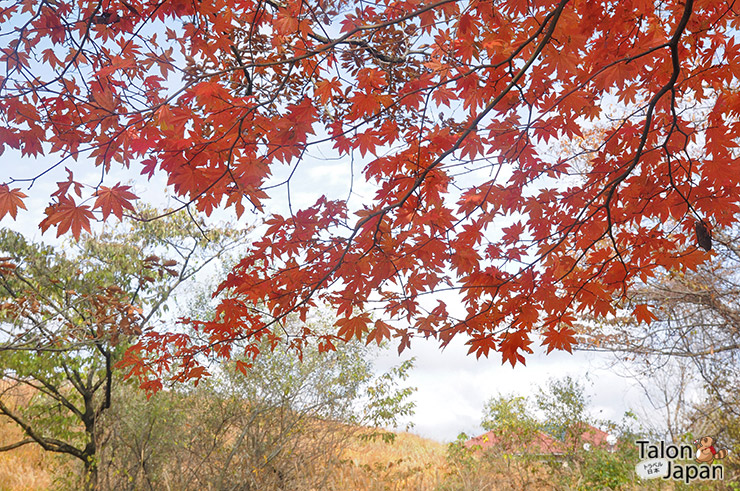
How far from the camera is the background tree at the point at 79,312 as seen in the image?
5320 mm

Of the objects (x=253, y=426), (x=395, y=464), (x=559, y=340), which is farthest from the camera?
(x=395, y=464)

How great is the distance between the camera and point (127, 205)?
2.05 m

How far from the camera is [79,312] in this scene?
587cm

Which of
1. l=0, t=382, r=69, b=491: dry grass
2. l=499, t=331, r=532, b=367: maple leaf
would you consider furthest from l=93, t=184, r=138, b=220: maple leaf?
l=0, t=382, r=69, b=491: dry grass

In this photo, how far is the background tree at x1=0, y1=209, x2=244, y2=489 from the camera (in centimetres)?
532

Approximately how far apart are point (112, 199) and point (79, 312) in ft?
15.2

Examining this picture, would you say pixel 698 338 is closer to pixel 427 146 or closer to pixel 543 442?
pixel 543 442

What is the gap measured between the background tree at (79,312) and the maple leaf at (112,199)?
322 cm

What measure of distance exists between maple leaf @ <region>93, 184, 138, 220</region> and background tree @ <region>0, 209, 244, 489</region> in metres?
3.22

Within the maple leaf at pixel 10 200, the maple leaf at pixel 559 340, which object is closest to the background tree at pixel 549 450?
the maple leaf at pixel 559 340

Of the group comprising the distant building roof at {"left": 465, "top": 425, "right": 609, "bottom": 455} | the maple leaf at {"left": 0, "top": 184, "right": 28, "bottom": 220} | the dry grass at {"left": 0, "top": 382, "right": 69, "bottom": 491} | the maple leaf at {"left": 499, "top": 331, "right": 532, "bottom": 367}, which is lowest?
the dry grass at {"left": 0, "top": 382, "right": 69, "bottom": 491}

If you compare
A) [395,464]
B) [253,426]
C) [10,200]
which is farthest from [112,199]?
[395,464]

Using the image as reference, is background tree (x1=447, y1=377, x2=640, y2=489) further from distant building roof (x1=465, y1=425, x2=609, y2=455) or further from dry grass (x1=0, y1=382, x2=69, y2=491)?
dry grass (x1=0, y1=382, x2=69, y2=491)

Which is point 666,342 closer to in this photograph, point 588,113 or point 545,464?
point 545,464
